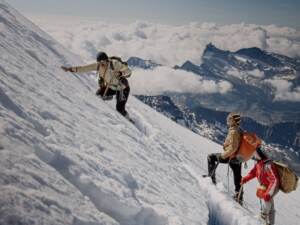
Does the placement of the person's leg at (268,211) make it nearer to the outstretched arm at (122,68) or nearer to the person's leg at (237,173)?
the person's leg at (237,173)

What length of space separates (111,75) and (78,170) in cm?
864

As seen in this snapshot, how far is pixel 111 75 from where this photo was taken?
45.2 ft

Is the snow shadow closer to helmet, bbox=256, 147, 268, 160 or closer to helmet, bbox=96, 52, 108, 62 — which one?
helmet, bbox=256, 147, 268, 160

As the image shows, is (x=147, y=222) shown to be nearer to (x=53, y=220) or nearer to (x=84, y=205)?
(x=84, y=205)

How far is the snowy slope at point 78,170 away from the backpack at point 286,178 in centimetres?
131

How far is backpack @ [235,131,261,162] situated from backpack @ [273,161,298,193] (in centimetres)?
86

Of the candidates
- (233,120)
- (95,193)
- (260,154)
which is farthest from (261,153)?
(95,193)

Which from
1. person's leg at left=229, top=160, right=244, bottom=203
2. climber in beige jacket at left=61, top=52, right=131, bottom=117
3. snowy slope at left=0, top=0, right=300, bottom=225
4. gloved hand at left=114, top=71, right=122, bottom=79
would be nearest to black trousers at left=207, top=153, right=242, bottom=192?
person's leg at left=229, top=160, right=244, bottom=203

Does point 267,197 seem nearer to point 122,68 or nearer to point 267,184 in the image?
point 267,184

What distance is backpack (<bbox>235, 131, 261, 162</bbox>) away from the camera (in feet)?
31.7

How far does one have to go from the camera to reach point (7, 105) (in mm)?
6105

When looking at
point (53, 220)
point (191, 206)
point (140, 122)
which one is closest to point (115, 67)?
point (140, 122)

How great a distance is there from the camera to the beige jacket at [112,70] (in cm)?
1353

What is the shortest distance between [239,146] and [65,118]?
16.3 ft
